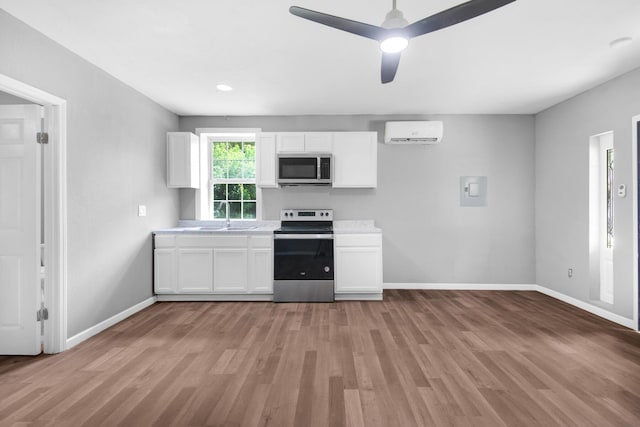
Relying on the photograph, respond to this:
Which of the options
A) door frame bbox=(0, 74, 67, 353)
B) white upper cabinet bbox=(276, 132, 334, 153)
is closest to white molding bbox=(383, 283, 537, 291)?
white upper cabinet bbox=(276, 132, 334, 153)

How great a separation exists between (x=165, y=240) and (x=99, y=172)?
119cm

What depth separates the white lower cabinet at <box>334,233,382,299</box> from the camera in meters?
4.01

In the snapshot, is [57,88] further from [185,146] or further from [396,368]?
[396,368]

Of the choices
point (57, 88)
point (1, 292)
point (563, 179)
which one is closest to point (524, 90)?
point (563, 179)

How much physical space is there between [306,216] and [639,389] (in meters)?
3.55

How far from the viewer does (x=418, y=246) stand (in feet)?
15.0

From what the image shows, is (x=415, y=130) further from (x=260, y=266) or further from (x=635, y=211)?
(x=260, y=266)

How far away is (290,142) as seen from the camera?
4.34 meters

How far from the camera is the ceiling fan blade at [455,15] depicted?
154 cm

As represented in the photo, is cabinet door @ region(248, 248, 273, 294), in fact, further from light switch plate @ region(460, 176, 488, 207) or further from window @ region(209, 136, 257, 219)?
light switch plate @ region(460, 176, 488, 207)

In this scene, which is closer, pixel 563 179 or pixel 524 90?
pixel 524 90

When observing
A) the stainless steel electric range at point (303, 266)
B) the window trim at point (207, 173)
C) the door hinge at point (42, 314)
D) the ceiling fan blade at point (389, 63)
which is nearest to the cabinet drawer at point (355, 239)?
the stainless steel electric range at point (303, 266)

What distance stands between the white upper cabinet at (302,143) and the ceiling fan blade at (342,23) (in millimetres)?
2535

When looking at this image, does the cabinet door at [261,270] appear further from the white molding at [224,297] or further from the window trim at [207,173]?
the window trim at [207,173]
